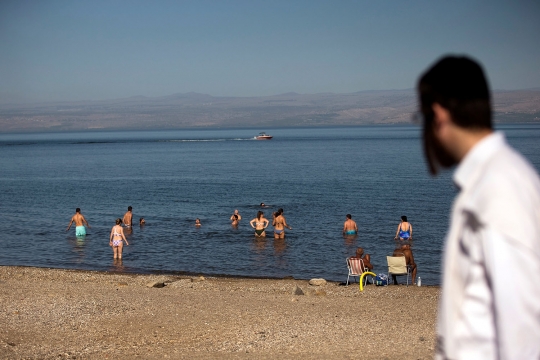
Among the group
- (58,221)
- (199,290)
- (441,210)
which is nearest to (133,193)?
(58,221)

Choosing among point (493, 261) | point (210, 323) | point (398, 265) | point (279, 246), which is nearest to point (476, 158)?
point (493, 261)

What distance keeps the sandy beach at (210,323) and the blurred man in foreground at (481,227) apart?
22.5 ft

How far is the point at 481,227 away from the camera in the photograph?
2.02 metres

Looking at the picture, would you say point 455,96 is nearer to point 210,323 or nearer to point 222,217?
point 210,323

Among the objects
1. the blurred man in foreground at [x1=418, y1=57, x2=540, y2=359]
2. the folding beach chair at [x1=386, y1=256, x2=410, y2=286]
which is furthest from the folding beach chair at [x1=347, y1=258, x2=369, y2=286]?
the blurred man in foreground at [x1=418, y1=57, x2=540, y2=359]

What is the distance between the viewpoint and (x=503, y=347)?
201 centimetres

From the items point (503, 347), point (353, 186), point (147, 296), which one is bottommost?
point (353, 186)

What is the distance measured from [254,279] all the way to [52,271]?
6.53m

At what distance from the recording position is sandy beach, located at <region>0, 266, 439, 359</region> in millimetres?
9211

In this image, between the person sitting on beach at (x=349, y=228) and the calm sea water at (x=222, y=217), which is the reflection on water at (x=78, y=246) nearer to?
the calm sea water at (x=222, y=217)

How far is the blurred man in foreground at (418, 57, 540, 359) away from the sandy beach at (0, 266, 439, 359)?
6.87 meters

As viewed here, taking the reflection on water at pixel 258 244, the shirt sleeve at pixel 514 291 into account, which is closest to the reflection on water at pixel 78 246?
the reflection on water at pixel 258 244

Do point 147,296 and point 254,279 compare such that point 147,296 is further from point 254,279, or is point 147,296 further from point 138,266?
point 138,266

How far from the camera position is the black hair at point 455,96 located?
219 centimetres
